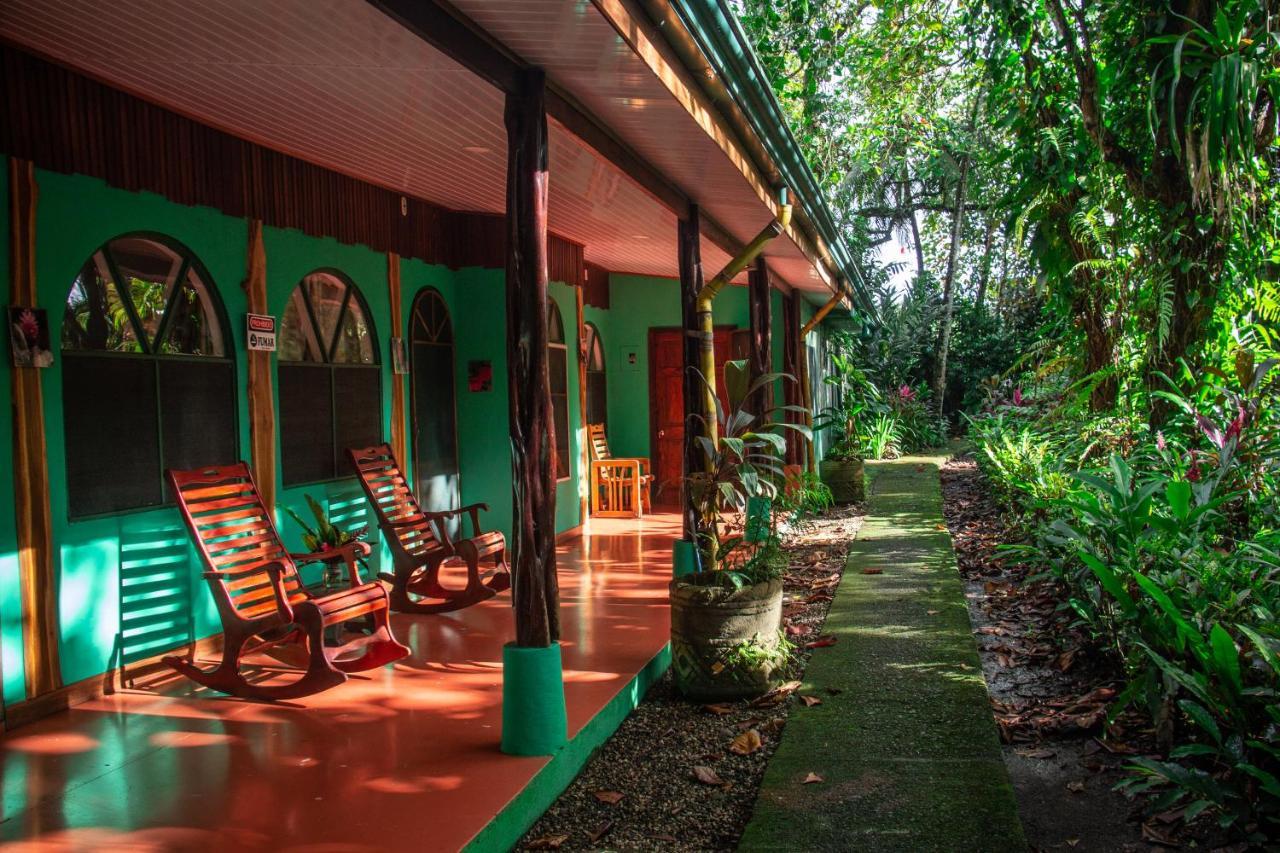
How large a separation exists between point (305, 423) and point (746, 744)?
3561 mm

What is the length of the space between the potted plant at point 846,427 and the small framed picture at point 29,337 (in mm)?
6639

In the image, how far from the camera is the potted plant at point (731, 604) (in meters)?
4.32

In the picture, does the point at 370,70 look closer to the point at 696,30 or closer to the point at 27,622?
the point at 696,30

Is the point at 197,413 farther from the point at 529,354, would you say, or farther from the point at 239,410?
the point at 529,354

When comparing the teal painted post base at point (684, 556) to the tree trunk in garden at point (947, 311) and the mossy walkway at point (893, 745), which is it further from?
the tree trunk in garden at point (947, 311)

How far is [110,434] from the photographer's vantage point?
14.9 ft

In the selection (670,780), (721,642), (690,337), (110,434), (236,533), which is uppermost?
(690,337)

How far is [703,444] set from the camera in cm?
449

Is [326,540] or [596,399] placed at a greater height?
[596,399]

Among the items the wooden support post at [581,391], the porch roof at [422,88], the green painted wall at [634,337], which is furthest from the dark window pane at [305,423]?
the green painted wall at [634,337]

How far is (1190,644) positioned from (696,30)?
277 centimetres

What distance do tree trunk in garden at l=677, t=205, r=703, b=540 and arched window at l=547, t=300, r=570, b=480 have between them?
3.11 metres

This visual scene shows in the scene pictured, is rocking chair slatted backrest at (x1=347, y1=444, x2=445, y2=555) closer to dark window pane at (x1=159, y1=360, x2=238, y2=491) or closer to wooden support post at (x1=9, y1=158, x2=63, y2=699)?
dark window pane at (x1=159, y1=360, x2=238, y2=491)

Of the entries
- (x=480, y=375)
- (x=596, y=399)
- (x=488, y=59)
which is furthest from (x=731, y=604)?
(x=596, y=399)
